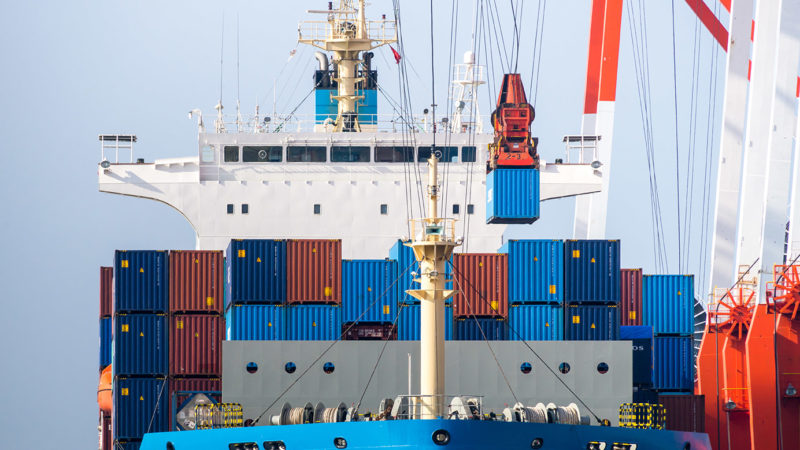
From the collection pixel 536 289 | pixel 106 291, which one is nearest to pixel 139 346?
pixel 106 291

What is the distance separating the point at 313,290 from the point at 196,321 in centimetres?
274

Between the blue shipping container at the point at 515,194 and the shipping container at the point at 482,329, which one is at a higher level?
the blue shipping container at the point at 515,194

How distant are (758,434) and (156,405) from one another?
15.0m

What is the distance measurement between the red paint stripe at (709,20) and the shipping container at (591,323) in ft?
77.2

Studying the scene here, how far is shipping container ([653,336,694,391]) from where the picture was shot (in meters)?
34.9

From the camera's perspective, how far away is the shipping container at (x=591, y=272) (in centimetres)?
3359

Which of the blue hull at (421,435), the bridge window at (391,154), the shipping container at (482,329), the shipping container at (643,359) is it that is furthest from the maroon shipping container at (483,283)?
the bridge window at (391,154)

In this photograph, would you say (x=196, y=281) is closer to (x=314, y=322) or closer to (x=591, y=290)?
(x=314, y=322)

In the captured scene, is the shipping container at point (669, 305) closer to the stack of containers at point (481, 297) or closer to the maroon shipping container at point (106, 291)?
the stack of containers at point (481, 297)

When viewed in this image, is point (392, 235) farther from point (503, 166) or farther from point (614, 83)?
point (614, 83)

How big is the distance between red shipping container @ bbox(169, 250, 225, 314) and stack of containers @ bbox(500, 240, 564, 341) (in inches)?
265

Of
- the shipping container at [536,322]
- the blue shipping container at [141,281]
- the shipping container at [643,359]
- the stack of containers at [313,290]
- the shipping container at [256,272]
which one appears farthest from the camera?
the blue shipping container at [141,281]

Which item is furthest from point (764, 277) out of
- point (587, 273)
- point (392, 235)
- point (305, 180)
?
point (305, 180)

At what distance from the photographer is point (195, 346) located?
33.7 meters
